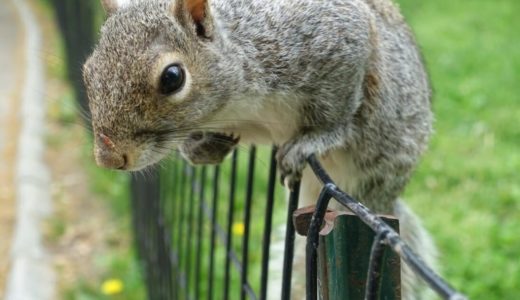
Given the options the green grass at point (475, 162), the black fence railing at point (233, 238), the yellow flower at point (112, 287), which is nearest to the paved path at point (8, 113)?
the yellow flower at point (112, 287)

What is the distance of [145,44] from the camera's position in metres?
1.09

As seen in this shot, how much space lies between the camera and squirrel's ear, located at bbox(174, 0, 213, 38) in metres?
1.16

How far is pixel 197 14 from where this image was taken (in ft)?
3.87

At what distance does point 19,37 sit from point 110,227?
3.65 metres

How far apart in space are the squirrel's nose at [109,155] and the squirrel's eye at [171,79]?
0.10 metres

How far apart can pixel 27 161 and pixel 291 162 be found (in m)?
2.73

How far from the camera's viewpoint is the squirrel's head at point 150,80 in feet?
3.47

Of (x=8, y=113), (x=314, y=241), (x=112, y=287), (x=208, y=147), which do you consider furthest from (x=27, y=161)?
(x=314, y=241)

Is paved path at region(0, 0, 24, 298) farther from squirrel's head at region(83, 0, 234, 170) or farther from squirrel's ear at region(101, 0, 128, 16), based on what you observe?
squirrel's head at region(83, 0, 234, 170)

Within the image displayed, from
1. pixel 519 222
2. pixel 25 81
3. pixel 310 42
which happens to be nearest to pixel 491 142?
pixel 519 222

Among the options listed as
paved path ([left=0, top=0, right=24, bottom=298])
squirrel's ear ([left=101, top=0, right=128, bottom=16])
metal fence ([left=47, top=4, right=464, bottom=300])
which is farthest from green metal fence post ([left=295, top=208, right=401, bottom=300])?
paved path ([left=0, top=0, right=24, bottom=298])

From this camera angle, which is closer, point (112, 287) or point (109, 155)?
point (109, 155)

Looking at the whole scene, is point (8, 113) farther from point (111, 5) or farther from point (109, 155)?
point (109, 155)

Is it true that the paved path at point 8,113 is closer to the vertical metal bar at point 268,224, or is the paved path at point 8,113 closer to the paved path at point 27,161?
the paved path at point 27,161
